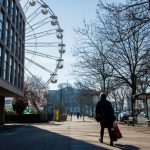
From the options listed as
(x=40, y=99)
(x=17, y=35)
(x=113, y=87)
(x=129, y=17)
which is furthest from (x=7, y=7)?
(x=40, y=99)

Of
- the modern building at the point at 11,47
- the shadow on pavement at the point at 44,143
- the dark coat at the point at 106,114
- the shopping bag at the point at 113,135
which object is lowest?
the shadow on pavement at the point at 44,143

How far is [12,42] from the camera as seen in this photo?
140 feet

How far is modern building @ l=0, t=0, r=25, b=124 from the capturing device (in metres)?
37.1

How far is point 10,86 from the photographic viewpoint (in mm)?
39875

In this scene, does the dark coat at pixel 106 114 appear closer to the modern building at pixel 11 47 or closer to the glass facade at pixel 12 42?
the modern building at pixel 11 47

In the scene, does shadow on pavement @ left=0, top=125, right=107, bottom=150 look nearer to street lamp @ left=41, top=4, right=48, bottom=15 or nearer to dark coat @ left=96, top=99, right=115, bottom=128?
dark coat @ left=96, top=99, right=115, bottom=128

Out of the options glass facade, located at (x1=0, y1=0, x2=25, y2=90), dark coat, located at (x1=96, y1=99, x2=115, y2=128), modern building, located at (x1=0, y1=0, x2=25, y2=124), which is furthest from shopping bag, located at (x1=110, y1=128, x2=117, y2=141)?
glass facade, located at (x1=0, y1=0, x2=25, y2=90)

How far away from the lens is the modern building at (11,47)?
37.1m

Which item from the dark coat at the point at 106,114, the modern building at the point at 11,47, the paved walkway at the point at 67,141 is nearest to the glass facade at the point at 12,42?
the modern building at the point at 11,47

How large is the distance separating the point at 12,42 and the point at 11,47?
67 centimetres

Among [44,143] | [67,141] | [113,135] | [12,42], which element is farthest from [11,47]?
[113,135]

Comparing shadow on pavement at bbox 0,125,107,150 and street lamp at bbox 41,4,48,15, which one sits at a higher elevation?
street lamp at bbox 41,4,48,15

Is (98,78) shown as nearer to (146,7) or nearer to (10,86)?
(10,86)

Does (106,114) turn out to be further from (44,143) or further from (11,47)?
(11,47)
